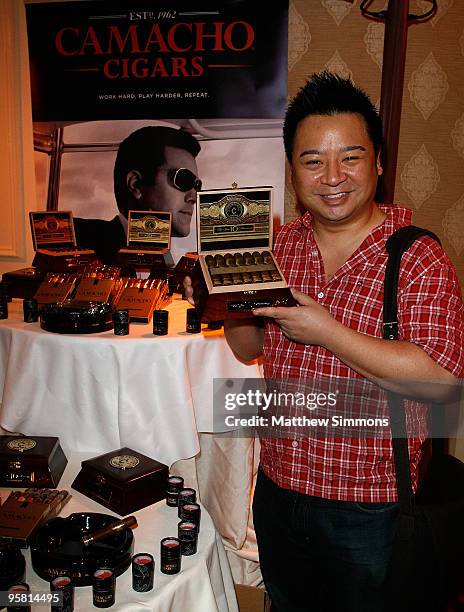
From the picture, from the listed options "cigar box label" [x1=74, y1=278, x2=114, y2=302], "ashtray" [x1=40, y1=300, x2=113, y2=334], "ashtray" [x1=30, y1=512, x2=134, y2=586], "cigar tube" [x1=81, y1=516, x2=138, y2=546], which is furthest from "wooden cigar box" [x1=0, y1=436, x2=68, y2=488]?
"cigar box label" [x1=74, y1=278, x2=114, y2=302]

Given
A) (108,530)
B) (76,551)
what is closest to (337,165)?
(108,530)

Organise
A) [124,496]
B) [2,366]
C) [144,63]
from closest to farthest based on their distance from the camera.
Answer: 1. [124,496]
2. [2,366]
3. [144,63]

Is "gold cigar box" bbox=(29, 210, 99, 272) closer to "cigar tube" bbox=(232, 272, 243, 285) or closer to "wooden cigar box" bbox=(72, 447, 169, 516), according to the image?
"wooden cigar box" bbox=(72, 447, 169, 516)

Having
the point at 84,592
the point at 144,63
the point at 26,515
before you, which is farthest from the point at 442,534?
the point at 144,63

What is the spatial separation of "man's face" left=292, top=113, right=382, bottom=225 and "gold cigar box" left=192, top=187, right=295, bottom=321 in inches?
9.2

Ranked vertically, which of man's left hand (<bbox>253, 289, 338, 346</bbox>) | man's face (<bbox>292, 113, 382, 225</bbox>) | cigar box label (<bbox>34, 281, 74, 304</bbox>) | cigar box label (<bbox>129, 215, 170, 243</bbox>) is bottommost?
cigar box label (<bbox>34, 281, 74, 304</bbox>)

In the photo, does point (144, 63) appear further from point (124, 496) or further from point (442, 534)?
point (442, 534)

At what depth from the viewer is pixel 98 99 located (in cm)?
319

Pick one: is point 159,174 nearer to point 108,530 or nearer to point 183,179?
point 183,179

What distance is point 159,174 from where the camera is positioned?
3148 mm

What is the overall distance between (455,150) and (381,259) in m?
1.94

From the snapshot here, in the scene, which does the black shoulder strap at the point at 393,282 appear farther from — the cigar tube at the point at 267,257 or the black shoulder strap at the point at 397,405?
the cigar tube at the point at 267,257

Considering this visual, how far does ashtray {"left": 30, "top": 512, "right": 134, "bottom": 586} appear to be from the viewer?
51.2 inches

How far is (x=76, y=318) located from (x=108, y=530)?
3.03 ft
